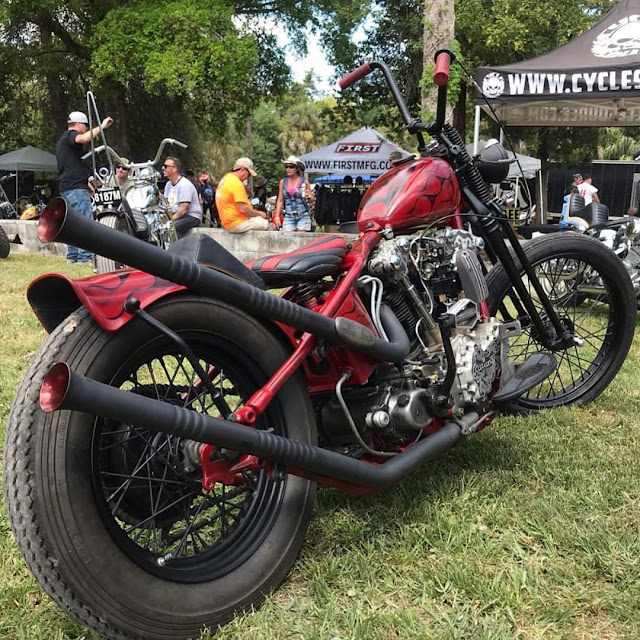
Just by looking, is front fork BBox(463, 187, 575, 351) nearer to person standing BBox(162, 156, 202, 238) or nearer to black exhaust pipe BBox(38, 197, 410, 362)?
black exhaust pipe BBox(38, 197, 410, 362)

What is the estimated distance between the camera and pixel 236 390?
2262mm

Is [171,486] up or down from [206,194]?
up

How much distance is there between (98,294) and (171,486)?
62 cm

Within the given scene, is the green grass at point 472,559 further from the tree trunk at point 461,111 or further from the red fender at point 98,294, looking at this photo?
the tree trunk at point 461,111

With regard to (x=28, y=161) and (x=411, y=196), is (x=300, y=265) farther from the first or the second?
(x=28, y=161)

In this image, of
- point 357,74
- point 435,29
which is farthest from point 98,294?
point 435,29

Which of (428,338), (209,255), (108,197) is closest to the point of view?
(209,255)

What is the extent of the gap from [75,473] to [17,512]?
0.16 m

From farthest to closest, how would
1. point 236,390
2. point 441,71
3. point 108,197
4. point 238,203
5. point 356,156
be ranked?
point 356,156 < point 238,203 < point 108,197 < point 441,71 < point 236,390

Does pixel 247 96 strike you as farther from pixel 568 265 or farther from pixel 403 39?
pixel 568 265

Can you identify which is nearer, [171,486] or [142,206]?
[171,486]

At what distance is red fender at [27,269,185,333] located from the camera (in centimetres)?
177

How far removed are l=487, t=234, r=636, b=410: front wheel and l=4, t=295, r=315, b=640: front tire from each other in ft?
5.34

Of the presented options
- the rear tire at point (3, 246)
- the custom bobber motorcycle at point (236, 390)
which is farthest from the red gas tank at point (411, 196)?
the rear tire at point (3, 246)
